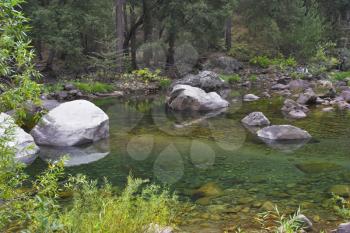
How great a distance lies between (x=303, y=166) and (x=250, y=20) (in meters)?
30.8

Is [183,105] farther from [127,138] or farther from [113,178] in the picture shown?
[113,178]

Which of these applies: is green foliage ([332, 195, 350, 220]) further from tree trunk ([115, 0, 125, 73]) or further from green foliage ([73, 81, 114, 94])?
tree trunk ([115, 0, 125, 73])

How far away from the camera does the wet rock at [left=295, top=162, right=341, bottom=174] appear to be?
29.1ft

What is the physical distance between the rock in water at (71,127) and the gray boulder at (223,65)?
69.7 feet

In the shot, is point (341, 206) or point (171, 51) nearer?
point (341, 206)

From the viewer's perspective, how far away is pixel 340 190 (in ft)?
25.0

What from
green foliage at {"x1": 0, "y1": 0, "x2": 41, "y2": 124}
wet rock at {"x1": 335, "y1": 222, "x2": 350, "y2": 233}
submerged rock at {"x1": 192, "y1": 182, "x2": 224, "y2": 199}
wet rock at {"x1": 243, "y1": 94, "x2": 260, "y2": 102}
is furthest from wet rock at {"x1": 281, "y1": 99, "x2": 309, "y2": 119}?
green foliage at {"x1": 0, "y1": 0, "x2": 41, "y2": 124}

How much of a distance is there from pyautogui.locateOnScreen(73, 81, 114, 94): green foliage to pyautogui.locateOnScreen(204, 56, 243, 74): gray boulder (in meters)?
10.9

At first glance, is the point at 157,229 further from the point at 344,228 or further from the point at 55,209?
the point at 344,228

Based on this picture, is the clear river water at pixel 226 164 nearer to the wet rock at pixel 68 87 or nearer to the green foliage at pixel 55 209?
the green foliage at pixel 55 209

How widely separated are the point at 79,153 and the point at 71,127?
1208 mm

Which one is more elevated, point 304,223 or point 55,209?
point 55,209

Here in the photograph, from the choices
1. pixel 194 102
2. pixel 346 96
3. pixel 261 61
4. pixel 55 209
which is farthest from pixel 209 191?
pixel 261 61

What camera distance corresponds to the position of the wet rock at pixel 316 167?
8.87 metres
